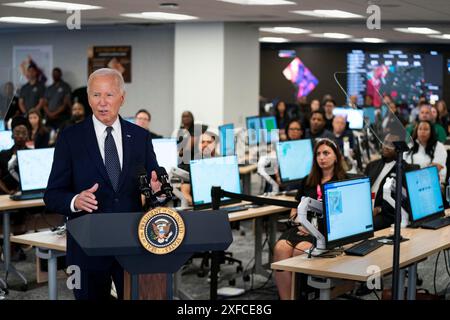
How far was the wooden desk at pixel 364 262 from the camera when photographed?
4.33 meters

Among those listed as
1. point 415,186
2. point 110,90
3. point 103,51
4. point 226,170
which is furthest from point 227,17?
point 110,90

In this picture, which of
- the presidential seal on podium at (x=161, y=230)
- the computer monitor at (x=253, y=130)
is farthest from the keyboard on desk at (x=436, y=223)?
the computer monitor at (x=253, y=130)

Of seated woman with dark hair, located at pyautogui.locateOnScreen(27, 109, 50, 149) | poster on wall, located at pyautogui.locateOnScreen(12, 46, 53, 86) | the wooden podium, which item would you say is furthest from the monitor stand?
poster on wall, located at pyautogui.locateOnScreen(12, 46, 53, 86)

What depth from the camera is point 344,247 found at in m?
4.99

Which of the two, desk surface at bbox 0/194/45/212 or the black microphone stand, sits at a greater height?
the black microphone stand

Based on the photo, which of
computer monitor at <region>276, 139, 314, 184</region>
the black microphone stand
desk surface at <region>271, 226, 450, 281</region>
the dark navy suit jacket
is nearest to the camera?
the dark navy suit jacket

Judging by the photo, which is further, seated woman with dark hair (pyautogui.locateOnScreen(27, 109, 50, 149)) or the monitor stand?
seated woman with dark hair (pyautogui.locateOnScreen(27, 109, 50, 149))

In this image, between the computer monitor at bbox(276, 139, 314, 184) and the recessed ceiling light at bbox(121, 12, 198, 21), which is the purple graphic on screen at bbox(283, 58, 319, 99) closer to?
the recessed ceiling light at bbox(121, 12, 198, 21)

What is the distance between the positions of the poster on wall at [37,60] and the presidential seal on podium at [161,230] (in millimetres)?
15028

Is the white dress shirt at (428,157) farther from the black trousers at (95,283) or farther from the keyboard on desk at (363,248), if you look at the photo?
the black trousers at (95,283)

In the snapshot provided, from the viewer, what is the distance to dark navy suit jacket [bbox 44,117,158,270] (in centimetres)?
308

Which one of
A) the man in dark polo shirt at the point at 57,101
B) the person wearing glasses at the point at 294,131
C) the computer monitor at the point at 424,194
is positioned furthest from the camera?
the man in dark polo shirt at the point at 57,101

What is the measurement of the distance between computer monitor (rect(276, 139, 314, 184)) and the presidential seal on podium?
5440 mm

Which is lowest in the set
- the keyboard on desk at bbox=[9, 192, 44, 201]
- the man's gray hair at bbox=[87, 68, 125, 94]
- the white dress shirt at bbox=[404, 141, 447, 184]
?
the keyboard on desk at bbox=[9, 192, 44, 201]
